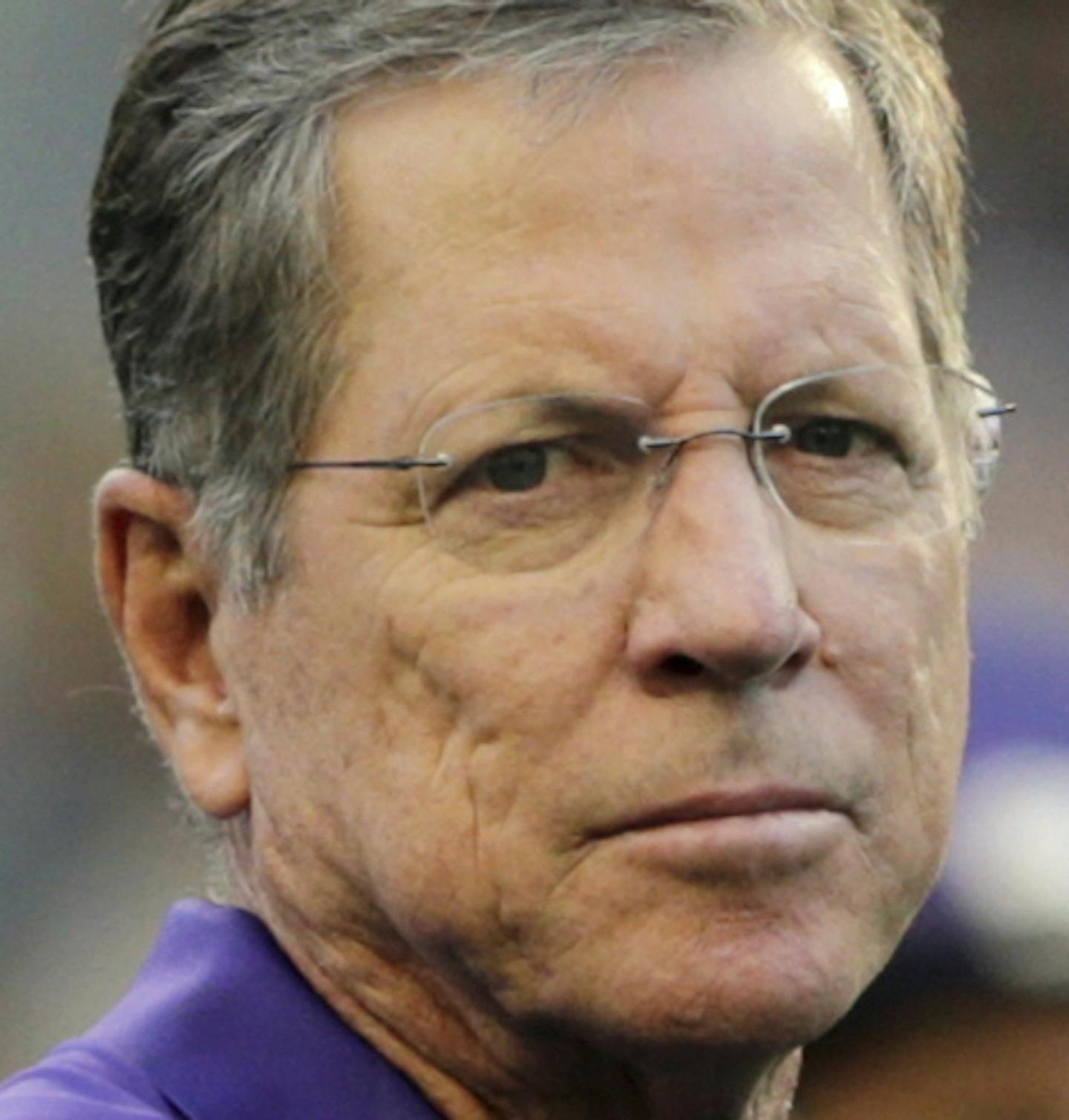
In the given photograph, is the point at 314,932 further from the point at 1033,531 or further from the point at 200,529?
the point at 1033,531

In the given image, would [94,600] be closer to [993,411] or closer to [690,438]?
[993,411]

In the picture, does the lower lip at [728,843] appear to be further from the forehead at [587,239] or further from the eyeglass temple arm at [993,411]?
the eyeglass temple arm at [993,411]

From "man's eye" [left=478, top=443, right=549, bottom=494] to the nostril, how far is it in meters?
0.29

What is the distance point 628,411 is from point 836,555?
280 millimetres

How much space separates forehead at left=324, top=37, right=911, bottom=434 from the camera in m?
3.56

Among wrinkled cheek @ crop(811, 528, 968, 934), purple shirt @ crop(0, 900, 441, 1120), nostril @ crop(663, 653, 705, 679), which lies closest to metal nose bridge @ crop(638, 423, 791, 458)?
wrinkled cheek @ crop(811, 528, 968, 934)

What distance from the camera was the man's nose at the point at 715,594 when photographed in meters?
3.37

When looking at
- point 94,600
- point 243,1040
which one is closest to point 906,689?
point 243,1040

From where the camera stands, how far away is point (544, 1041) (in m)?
3.60

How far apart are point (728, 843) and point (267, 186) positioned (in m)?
0.93

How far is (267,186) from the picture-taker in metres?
3.73

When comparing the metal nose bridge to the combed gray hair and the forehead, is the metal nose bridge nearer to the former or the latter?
the forehead

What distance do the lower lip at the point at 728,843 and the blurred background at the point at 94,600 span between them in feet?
6.23

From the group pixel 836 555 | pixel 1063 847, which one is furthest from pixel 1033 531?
pixel 836 555
